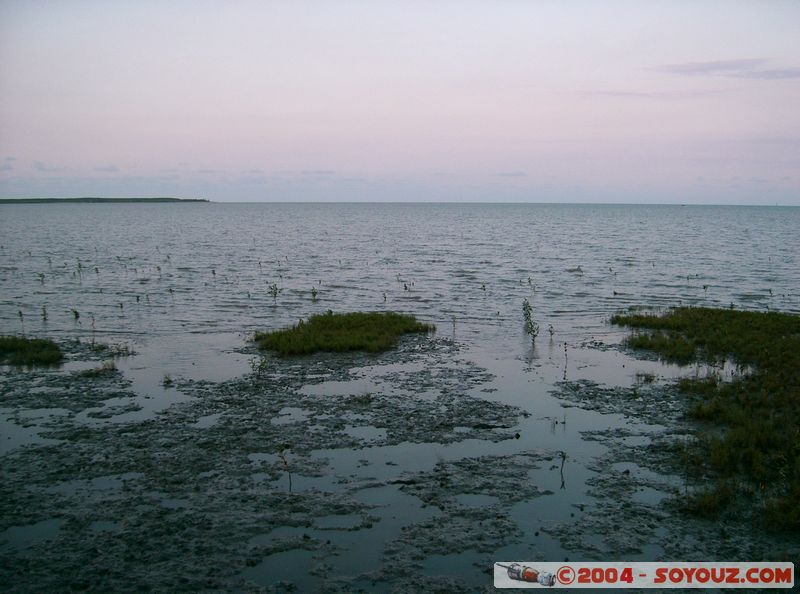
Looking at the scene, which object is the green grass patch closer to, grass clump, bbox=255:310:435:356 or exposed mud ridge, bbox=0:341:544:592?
exposed mud ridge, bbox=0:341:544:592

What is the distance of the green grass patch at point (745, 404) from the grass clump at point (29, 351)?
59.2 feet

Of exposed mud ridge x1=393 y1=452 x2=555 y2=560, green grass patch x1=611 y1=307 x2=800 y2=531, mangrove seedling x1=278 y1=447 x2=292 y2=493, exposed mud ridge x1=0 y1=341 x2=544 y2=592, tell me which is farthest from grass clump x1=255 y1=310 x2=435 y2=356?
exposed mud ridge x1=393 y1=452 x2=555 y2=560

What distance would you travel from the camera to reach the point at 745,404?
14328mm

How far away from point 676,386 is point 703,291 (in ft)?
71.6

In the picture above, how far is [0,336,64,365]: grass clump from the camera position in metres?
18.9

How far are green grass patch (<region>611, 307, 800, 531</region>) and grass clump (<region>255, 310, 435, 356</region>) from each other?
8569 mm

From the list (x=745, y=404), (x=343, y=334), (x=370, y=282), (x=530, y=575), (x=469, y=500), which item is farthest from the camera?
(x=370, y=282)

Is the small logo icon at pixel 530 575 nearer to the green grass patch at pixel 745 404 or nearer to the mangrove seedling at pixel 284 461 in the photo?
→ the green grass patch at pixel 745 404

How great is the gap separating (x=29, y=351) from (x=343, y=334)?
10010mm

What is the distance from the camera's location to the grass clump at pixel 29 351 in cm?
1894

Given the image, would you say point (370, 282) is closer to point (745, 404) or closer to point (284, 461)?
point (745, 404)

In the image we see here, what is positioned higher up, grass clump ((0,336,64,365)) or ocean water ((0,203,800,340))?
ocean water ((0,203,800,340))

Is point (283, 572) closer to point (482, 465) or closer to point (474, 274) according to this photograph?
point (482, 465)

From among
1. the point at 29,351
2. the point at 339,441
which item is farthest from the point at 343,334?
the point at 29,351
